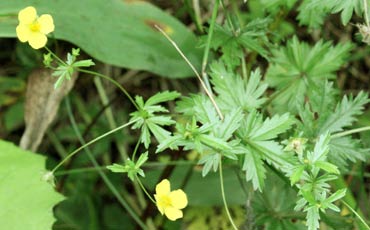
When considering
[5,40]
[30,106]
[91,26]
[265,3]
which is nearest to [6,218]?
[30,106]

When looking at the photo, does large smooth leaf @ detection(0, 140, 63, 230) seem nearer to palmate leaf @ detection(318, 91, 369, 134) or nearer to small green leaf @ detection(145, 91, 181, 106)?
small green leaf @ detection(145, 91, 181, 106)

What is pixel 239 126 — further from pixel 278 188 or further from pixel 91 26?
pixel 91 26

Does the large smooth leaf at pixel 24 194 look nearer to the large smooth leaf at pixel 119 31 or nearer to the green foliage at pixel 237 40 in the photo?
the large smooth leaf at pixel 119 31

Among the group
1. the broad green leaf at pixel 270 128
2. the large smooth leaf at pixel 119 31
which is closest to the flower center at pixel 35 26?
the large smooth leaf at pixel 119 31

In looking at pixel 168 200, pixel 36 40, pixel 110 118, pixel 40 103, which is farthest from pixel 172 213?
pixel 110 118

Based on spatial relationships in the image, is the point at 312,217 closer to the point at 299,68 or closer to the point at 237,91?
the point at 237,91

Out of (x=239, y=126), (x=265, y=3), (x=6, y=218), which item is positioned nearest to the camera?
(x=239, y=126)

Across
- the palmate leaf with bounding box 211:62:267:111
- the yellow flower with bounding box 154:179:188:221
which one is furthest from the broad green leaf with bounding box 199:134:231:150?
the palmate leaf with bounding box 211:62:267:111

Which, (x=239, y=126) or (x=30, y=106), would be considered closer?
(x=239, y=126)
